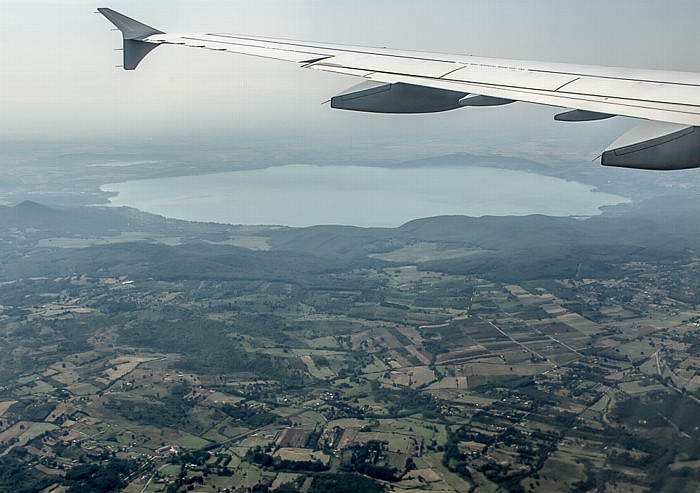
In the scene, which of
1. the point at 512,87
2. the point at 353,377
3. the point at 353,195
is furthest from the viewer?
the point at 353,195

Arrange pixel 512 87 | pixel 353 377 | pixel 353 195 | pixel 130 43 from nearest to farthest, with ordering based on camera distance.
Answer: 1. pixel 512 87
2. pixel 130 43
3. pixel 353 377
4. pixel 353 195

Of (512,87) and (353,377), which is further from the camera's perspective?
(353,377)

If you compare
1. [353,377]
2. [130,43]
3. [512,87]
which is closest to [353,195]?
[353,377]

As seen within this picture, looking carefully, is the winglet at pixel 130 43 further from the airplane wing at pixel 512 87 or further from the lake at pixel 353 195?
the lake at pixel 353 195

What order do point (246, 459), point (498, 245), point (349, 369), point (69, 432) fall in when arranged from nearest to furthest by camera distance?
point (246, 459)
point (69, 432)
point (349, 369)
point (498, 245)

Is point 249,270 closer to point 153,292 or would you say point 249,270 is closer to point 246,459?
point 153,292

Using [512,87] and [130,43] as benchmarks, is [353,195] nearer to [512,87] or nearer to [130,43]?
[130,43]

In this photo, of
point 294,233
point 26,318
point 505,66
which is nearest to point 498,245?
point 294,233
